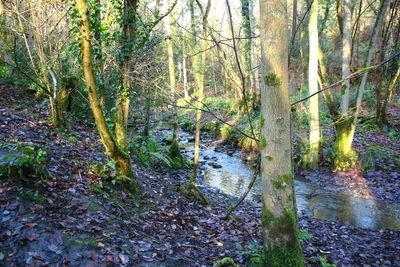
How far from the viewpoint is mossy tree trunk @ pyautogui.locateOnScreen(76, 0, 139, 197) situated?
467cm

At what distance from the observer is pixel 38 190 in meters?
3.98

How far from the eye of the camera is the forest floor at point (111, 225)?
332cm

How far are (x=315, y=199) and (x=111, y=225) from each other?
249 inches

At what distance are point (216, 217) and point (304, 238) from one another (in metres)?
1.90

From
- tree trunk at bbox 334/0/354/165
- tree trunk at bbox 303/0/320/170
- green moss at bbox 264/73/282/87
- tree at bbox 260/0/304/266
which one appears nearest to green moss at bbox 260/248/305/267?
tree at bbox 260/0/304/266

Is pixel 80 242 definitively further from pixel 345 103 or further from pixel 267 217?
pixel 345 103

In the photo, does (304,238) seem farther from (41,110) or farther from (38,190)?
(41,110)

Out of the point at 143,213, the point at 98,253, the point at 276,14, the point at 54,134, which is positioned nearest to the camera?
the point at 276,14

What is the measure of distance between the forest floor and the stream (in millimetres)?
683

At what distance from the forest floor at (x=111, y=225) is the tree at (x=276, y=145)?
1.11 metres

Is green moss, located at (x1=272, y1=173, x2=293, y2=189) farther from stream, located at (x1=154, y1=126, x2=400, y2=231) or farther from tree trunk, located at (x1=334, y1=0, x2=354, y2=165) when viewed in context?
tree trunk, located at (x1=334, y1=0, x2=354, y2=165)

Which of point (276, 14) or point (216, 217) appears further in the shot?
point (216, 217)

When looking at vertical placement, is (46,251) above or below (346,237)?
above

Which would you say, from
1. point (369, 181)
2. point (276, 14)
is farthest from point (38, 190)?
point (369, 181)
